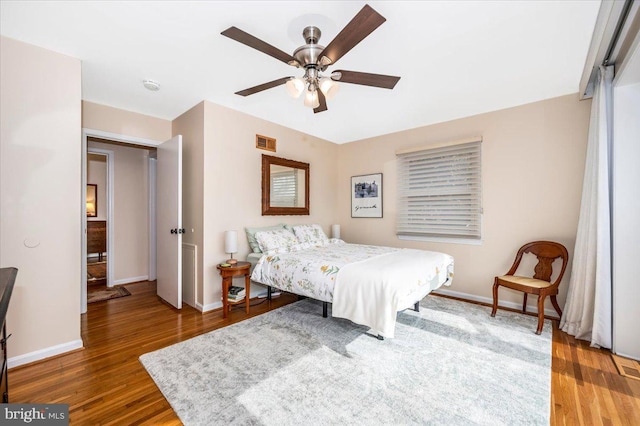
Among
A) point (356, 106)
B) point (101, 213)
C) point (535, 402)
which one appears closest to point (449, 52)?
point (356, 106)

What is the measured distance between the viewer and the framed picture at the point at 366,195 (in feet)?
15.9

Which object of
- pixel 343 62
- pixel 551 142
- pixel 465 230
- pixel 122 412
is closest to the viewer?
pixel 122 412

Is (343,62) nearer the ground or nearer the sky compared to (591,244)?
nearer the sky

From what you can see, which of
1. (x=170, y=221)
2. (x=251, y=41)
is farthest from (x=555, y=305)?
(x=170, y=221)

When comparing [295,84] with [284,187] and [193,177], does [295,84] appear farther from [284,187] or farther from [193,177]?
[284,187]

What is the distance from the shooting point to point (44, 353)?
2320 mm

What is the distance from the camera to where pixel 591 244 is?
2609 mm

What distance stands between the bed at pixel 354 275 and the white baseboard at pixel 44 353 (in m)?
1.72

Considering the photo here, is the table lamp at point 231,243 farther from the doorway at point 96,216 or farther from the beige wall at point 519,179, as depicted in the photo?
the doorway at point 96,216

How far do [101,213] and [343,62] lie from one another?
289 inches

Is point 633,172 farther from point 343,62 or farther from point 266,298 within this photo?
point 266,298

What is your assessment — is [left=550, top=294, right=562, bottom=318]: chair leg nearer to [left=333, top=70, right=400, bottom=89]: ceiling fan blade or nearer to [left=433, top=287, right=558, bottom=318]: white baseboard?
[left=433, top=287, right=558, bottom=318]: white baseboard

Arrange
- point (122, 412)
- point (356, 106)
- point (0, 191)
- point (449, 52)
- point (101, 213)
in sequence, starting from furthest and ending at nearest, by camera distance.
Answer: point (101, 213), point (356, 106), point (449, 52), point (0, 191), point (122, 412)

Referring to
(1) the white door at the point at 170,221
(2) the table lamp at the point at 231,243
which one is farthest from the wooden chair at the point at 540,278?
(1) the white door at the point at 170,221
